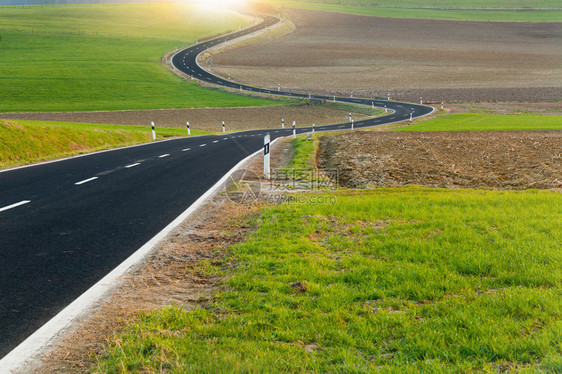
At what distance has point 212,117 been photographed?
46.9 metres

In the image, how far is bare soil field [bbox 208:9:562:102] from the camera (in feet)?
222

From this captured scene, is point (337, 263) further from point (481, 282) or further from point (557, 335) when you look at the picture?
point (557, 335)

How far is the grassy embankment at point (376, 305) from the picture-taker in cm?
332

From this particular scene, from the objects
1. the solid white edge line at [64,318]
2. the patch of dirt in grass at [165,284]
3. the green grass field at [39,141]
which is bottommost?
the patch of dirt in grass at [165,284]

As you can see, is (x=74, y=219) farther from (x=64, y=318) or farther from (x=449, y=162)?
(x=449, y=162)

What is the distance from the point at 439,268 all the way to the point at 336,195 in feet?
14.9

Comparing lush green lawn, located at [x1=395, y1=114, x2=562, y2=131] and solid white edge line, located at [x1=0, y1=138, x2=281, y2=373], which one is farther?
lush green lawn, located at [x1=395, y1=114, x2=562, y2=131]

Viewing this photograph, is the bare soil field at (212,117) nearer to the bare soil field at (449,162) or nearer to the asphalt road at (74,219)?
the bare soil field at (449,162)

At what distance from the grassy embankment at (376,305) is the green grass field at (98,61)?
160ft

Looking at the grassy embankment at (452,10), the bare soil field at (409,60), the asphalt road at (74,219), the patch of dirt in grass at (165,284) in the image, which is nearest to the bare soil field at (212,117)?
the bare soil field at (409,60)

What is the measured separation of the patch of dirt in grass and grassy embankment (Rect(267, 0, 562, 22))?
6042 inches

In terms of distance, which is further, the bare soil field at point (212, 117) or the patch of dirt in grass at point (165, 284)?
the bare soil field at point (212, 117)

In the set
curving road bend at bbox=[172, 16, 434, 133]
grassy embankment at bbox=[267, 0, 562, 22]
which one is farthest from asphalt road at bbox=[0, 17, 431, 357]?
grassy embankment at bbox=[267, 0, 562, 22]

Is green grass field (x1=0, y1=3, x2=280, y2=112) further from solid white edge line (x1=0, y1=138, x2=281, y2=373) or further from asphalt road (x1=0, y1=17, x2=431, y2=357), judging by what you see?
solid white edge line (x1=0, y1=138, x2=281, y2=373)
